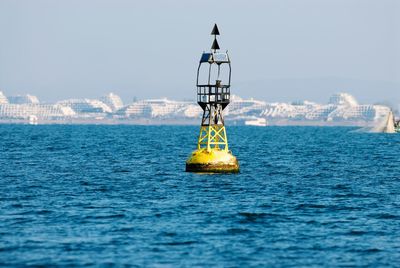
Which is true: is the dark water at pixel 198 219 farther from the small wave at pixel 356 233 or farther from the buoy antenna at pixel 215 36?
the buoy antenna at pixel 215 36

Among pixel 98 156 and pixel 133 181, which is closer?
pixel 133 181

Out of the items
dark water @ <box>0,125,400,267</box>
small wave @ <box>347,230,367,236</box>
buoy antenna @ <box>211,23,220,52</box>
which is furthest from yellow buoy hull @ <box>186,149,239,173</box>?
small wave @ <box>347,230,367,236</box>

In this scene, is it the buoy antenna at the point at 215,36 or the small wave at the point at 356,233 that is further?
the buoy antenna at the point at 215,36

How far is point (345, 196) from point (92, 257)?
19.0 m

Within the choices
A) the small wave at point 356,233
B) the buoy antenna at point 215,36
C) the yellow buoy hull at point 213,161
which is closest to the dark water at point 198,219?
the small wave at point 356,233

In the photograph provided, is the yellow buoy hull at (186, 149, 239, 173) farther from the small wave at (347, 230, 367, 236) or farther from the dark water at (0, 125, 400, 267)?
the small wave at (347, 230, 367, 236)

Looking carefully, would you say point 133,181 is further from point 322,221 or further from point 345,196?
point 322,221

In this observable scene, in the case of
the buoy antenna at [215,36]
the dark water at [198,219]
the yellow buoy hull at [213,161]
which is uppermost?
the buoy antenna at [215,36]

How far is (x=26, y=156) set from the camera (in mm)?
76812

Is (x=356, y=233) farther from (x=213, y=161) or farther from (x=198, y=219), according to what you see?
(x=213, y=161)

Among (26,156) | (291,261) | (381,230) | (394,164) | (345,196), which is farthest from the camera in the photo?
(26,156)

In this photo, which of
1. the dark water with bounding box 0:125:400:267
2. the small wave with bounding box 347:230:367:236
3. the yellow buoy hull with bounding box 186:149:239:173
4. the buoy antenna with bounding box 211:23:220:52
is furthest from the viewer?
the buoy antenna with bounding box 211:23:220:52

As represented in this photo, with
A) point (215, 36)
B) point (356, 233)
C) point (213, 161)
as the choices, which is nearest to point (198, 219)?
point (356, 233)

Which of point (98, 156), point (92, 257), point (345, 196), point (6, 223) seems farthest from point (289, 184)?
point (98, 156)
